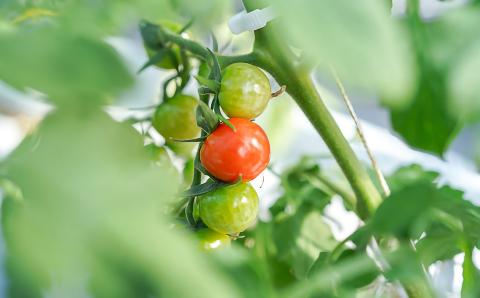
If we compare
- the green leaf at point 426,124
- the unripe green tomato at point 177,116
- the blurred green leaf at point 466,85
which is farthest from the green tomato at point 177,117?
the blurred green leaf at point 466,85

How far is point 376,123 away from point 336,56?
1.43 m

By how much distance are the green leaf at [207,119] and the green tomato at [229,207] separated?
0.03m

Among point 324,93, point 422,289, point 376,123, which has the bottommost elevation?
point 376,123

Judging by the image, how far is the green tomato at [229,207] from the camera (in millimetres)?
346

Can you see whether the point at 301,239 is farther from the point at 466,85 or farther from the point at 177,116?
the point at 466,85

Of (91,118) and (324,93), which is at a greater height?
(91,118)

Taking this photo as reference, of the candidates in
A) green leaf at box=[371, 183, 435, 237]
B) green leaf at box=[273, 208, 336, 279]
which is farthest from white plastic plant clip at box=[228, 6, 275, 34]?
Result: green leaf at box=[273, 208, 336, 279]

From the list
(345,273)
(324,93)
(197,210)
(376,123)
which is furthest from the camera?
(376,123)

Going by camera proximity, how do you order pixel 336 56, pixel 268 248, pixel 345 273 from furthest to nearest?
1. pixel 268 248
2. pixel 345 273
3. pixel 336 56

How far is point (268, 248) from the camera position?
549 mm

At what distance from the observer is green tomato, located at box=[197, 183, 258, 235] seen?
346 millimetres

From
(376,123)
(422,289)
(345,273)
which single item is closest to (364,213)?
(422,289)

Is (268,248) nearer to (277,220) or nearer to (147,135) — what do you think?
(277,220)

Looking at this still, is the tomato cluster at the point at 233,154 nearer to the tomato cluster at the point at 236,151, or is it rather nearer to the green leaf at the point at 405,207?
the tomato cluster at the point at 236,151
